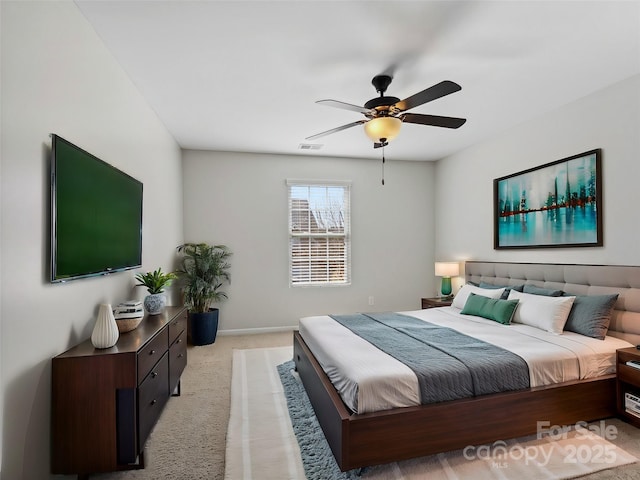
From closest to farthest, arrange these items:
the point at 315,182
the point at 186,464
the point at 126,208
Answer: the point at 186,464, the point at 126,208, the point at 315,182

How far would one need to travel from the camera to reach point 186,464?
2059 millimetres

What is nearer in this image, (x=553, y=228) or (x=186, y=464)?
(x=186, y=464)

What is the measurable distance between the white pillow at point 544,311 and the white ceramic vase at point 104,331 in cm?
326

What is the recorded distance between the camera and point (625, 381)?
2.42 metres

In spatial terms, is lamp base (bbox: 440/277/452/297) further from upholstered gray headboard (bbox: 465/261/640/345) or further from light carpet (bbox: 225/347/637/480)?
light carpet (bbox: 225/347/637/480)

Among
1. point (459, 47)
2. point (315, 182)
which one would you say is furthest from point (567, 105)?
point (315, 182)

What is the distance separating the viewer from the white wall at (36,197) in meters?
1.44

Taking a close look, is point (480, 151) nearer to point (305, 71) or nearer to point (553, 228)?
point (553, 228)

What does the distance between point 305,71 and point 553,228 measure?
2.93 metres

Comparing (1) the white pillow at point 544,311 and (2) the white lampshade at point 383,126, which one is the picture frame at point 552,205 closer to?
(1) the white pillow at point 544,311

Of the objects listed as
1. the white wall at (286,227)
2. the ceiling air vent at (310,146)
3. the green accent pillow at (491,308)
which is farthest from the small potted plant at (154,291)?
the green accent pillow at (491,308)

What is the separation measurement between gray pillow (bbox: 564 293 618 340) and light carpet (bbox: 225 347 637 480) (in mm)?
798

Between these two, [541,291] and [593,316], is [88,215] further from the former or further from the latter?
[541,291]

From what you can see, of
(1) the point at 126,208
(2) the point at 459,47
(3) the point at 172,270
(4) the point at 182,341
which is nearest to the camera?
(2) the point at 459,47
